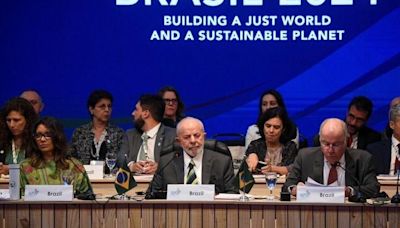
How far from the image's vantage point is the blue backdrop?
31.4 feet

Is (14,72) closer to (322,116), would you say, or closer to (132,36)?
(132,36)

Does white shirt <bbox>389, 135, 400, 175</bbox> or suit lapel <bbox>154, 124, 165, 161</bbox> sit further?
suit lapel <bbox>154, 124, 165, 161</bbox>

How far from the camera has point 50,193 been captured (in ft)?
18.1

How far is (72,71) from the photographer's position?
9.90 m

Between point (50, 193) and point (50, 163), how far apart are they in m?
0.58

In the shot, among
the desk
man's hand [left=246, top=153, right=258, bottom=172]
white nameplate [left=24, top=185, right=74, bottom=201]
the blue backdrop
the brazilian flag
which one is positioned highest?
the blue backdrop

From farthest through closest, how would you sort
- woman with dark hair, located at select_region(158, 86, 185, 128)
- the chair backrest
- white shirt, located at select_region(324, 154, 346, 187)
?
woman with dark hair, located at select_region(158, 86, 185, 128) → the chair backrest → white shirt, located at select_region(324, 154, 346, 187)

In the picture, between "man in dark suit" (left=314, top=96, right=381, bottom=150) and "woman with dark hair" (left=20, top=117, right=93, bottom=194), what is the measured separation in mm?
2869

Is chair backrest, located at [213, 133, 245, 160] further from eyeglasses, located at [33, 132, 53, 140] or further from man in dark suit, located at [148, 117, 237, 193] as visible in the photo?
eyeglasses, located at [33, 132, 53, 140]

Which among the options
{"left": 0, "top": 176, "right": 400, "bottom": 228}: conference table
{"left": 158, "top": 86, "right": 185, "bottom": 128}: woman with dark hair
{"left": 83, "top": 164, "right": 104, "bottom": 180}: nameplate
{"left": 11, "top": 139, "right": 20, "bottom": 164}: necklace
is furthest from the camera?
{"left": 158, "top": 86, "right": 185, "bottom": 128}: woman with dark hair

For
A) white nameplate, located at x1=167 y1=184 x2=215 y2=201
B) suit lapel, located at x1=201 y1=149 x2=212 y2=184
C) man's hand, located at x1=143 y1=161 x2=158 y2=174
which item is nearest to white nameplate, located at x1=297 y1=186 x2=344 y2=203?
white nameplate, located at x1=167 y1=184 x2=215 y2=201

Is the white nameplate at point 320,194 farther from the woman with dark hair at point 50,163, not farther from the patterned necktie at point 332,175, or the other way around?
the woman with dark hair at point 50,163

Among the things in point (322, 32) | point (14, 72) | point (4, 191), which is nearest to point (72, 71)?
point (14, 72)

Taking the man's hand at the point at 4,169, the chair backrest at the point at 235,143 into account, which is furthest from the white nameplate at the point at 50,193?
the chair backrest at the point at 235,143
